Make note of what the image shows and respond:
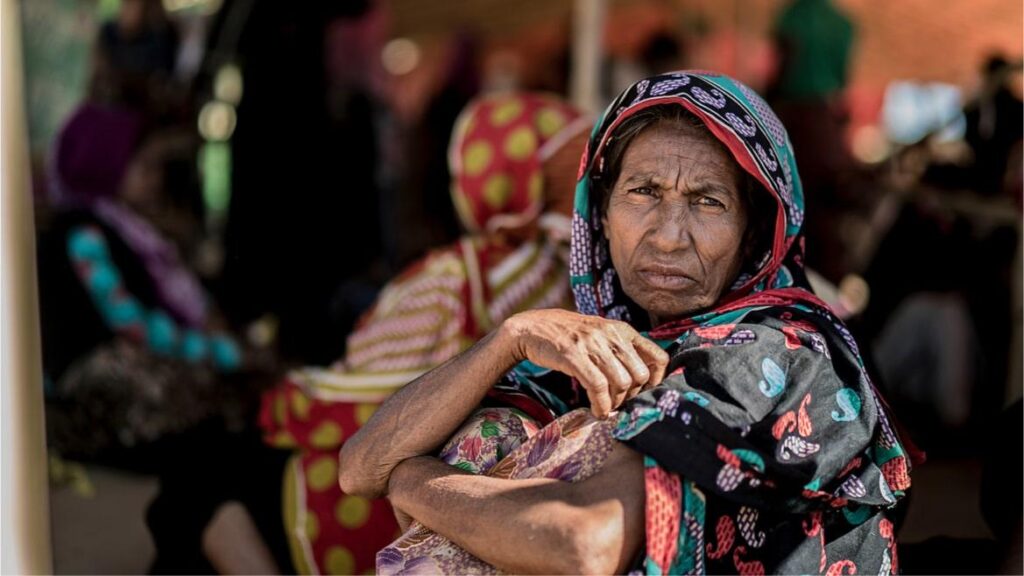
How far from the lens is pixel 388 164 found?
7262 millimetres

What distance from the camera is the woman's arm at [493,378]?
190 cm

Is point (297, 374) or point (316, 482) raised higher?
point (297, 374)

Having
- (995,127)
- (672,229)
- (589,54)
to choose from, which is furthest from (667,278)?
(589,54)

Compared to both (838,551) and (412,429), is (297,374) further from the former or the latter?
(838,551)

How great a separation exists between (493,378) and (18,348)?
1.16 metres

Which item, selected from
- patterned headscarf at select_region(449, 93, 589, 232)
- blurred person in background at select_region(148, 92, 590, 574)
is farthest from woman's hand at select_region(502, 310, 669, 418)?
patterned headscarf at select_region(449, 93, 589, 232)

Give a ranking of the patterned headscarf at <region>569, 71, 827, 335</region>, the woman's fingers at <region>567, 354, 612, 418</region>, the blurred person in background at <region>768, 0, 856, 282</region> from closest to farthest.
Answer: the woman's fingers at <region>567, 354, 612, 418</region>, the patterned headscarf at <region>569, 71, 827, 335</region>, the blurred person in background at <region>768, 0, 856, 282</region>

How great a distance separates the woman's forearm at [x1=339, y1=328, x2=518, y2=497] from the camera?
208 centimetres

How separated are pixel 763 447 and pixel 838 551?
366mm

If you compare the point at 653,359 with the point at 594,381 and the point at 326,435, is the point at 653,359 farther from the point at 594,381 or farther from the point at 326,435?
the point at 326,435

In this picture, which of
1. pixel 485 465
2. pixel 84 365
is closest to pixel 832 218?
pixel 84 365

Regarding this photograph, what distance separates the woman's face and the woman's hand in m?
0.29

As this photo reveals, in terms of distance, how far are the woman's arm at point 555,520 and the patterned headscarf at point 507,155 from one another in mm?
1485

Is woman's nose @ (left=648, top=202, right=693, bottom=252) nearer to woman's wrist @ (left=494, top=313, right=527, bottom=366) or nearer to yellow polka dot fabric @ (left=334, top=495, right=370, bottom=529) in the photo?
woman's wrist @ (left=494, top=313, right=527, bottom=366)
